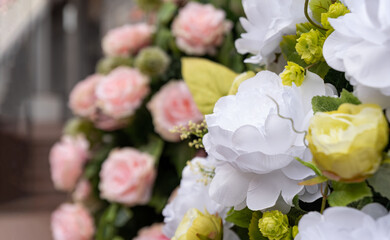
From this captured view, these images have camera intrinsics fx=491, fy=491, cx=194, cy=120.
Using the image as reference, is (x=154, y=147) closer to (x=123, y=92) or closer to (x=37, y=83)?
(x=123, y=92)

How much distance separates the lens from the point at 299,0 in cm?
32

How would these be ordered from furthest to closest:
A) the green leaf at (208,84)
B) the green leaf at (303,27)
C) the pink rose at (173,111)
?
the pink rose at (173,111), the green leaf at (208,84), the green leaf at (303,27)

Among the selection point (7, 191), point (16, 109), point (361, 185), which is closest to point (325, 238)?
point (361, 185)

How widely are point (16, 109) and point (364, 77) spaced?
3888 millimetres

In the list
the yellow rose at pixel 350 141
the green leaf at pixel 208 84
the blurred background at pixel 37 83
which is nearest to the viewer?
the yellow rose at pixel 350 141

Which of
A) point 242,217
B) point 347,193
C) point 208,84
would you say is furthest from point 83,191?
point 347,193

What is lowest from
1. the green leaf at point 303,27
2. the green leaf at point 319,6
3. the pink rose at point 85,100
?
the pink rose at point 85,100

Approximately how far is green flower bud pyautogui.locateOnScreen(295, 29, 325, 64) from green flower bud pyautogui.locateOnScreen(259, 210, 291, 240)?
0.09 m

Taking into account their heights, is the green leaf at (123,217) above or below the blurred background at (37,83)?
above

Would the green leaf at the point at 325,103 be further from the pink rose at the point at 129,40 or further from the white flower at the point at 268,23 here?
the pink rose at the point at 129,40

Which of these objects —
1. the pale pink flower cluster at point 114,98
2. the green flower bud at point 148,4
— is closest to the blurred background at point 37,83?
the green flower bud at point 148,4

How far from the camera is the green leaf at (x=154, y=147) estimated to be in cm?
92

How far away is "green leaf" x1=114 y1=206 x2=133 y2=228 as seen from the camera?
3.01ft

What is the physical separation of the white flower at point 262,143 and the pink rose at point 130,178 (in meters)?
0.61
